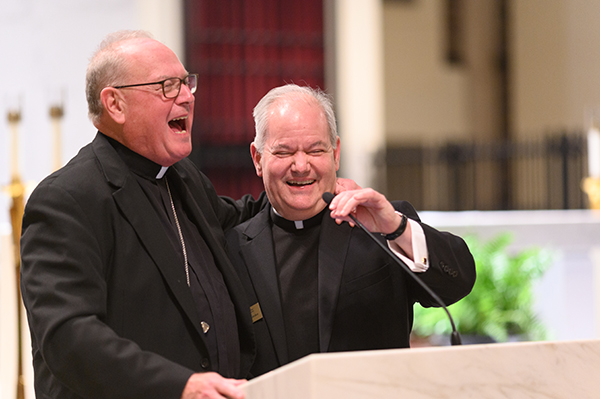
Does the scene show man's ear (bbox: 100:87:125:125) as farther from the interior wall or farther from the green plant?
the interior wall

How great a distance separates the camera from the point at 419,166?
9406 millimetres

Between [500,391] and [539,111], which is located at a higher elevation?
[539,111]

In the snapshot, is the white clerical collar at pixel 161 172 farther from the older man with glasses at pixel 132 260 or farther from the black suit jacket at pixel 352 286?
the black suit jacket at pixel 352 286

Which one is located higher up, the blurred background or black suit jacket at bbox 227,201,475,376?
the blurred background

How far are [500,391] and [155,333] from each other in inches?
36.9

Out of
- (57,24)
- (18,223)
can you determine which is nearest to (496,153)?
(57,24)

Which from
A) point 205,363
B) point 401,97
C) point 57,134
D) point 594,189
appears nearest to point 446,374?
point 205,363

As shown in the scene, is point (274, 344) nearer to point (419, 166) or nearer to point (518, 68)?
point (419, 166)

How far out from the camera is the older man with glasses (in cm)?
163

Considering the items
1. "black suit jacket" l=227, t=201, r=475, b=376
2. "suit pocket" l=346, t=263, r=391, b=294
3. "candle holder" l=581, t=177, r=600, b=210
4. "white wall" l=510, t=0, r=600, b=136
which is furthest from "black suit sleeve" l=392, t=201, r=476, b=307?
"white wall" l=510, t=0, r=600, b=136

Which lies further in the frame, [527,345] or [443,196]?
[443,196]

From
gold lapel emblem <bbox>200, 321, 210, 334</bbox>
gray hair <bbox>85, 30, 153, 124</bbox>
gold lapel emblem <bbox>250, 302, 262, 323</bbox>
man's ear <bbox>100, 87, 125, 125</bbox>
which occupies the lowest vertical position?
gold lapel emblem <bbox>250, 302, 262, 323</bbox>

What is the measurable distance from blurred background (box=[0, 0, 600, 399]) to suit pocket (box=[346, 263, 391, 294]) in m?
2.09

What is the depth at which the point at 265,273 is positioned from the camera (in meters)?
2.35
